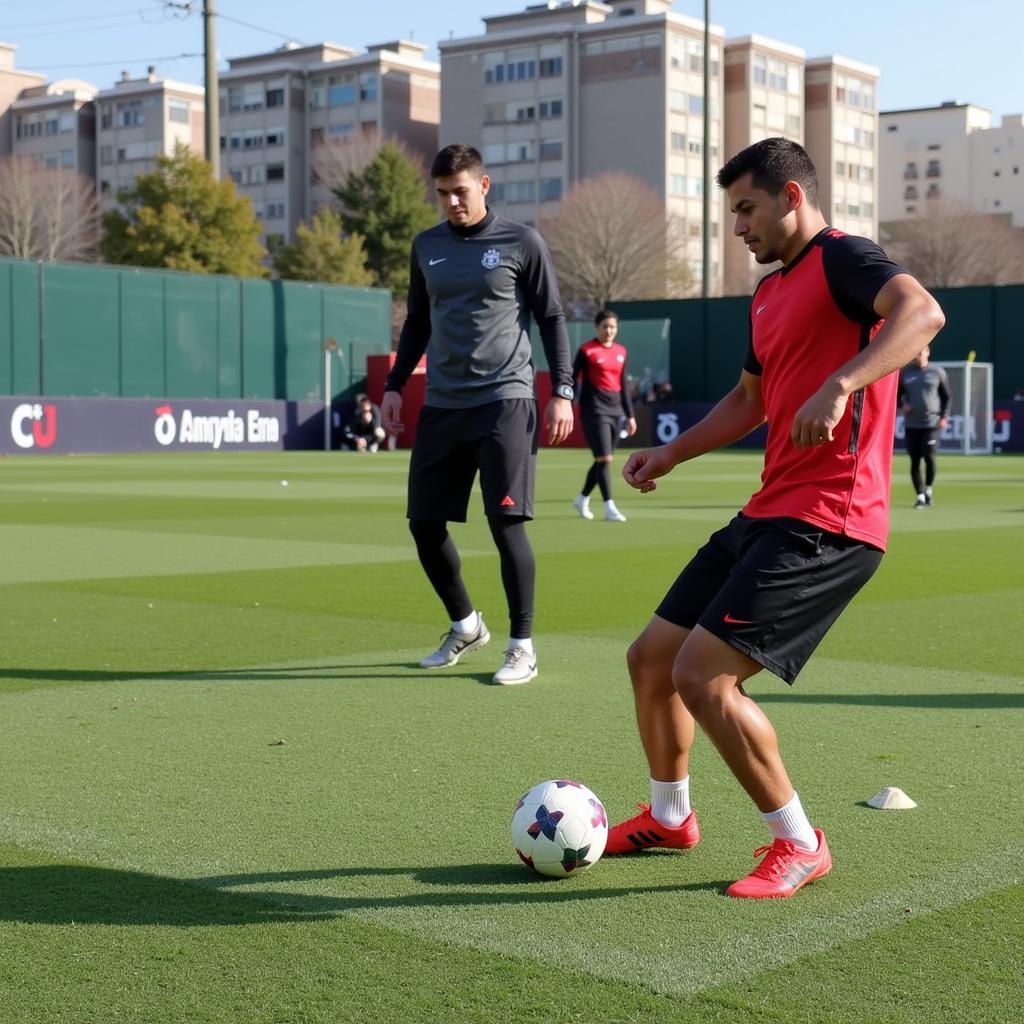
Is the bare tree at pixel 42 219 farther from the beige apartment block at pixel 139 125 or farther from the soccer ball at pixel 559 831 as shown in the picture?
the soccer ball at pixel 559 831

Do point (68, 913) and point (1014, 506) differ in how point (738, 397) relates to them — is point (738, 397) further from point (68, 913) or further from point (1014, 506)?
point (1014, 506)

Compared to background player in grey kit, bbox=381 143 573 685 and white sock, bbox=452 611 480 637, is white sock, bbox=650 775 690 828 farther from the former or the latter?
white sock, bbox=452 611 480 637

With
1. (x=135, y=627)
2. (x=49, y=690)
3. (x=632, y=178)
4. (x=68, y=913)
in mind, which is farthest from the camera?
(x=632, y=178)

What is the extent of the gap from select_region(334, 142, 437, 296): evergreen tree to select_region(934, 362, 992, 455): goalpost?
1684 inches

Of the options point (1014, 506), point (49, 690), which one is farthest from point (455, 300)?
point (1014, 506)

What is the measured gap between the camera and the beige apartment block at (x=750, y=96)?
323 feet

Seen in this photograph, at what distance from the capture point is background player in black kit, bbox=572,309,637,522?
56.5ft

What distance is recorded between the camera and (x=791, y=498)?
4.17 meters

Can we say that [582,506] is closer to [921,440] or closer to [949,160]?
[921,440]

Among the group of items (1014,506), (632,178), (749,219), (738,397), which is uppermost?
(632,178)

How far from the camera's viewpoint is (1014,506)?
20016 mm

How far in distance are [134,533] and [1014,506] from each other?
1044 cm

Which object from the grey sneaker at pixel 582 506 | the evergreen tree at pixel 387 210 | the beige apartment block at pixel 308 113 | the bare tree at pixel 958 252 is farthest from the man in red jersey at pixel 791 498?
the beige apartment block at pixel 308 113

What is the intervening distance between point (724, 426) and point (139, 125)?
112408mm
